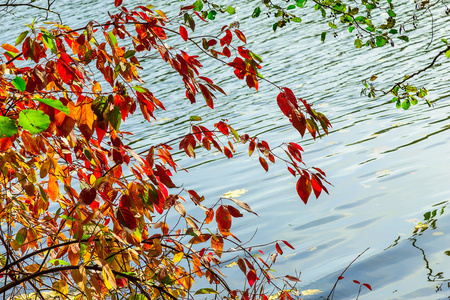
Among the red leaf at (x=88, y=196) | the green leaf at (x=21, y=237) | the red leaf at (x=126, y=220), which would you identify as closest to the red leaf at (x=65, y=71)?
the red leaf at (x=88, y=196)

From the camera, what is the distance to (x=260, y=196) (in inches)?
255

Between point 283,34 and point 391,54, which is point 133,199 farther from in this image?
point 283,34

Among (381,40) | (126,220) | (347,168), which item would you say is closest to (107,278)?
(126,220)

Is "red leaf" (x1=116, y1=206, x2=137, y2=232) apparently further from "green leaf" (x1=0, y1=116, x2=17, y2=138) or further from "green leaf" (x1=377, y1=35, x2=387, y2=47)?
"green leaf" (x1=377, y1=35, x2=387, y2=47)

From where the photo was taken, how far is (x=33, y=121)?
136 cm

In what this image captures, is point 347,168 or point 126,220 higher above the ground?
point 126,220

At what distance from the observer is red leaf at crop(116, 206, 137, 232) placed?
2170mm

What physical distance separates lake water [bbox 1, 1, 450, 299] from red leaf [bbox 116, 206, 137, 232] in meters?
1.64

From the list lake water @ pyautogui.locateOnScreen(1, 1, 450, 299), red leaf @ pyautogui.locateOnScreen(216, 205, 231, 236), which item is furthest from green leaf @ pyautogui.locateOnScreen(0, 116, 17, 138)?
lake water @ pyautogui.locateOnScreen(1, 1, 450, 299)

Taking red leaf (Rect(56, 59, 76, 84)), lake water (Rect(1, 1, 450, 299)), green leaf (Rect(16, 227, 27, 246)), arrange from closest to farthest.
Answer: red leaf (Rect(56, 59, 76, 84)) → green leaf (Rect(16, 227, 27, 246)) → lake water (Rect(1, 1, 450, 299))

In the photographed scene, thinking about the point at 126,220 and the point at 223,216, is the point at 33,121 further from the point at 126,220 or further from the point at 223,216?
the point at 223,216

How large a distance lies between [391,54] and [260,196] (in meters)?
7.00

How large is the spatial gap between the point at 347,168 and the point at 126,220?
16.1ft

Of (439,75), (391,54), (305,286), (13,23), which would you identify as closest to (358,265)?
(305,286)
